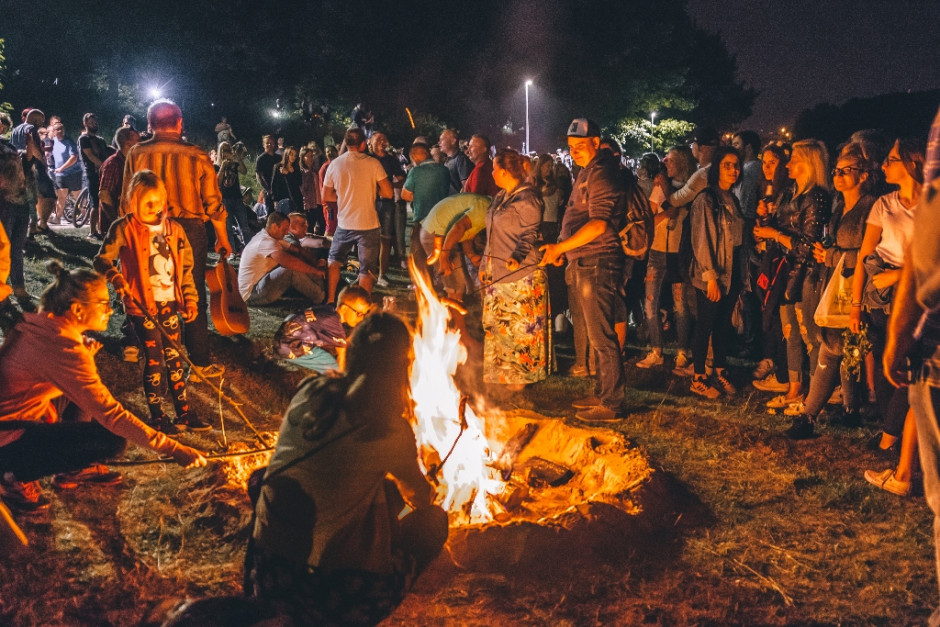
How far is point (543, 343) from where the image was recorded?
22.4 ft

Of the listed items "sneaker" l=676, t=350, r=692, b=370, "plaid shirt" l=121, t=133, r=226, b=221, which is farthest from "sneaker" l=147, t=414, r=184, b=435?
"sneaker" l=676, t=350, r=692, b=370

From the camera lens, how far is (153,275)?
5352mm

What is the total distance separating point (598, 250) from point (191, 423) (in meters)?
3.44

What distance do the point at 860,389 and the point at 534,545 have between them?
381 centimetres

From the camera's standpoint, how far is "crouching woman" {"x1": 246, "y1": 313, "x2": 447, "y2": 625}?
2.90 m

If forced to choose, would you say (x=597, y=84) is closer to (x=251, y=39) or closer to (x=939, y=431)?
(x=251, y=39)

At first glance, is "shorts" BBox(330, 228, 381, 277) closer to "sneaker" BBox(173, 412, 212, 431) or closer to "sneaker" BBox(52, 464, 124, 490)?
"sneaker" BBox(173, 412, 212, 431)

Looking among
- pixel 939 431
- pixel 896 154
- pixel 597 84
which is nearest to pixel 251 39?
pixel 597 84

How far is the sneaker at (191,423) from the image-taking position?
227 inches

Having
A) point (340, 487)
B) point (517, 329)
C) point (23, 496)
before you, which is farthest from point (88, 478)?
point (517, 329)

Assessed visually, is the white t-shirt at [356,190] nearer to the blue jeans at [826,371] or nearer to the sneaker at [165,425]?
the sneaker at [165,425]

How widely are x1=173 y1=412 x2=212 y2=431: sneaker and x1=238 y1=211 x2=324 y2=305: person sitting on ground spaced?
101 inches

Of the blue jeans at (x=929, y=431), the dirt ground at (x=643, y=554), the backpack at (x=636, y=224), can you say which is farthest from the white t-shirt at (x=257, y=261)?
the blue jeans at (x=929, y=431)

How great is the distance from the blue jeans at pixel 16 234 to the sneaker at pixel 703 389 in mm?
7616
